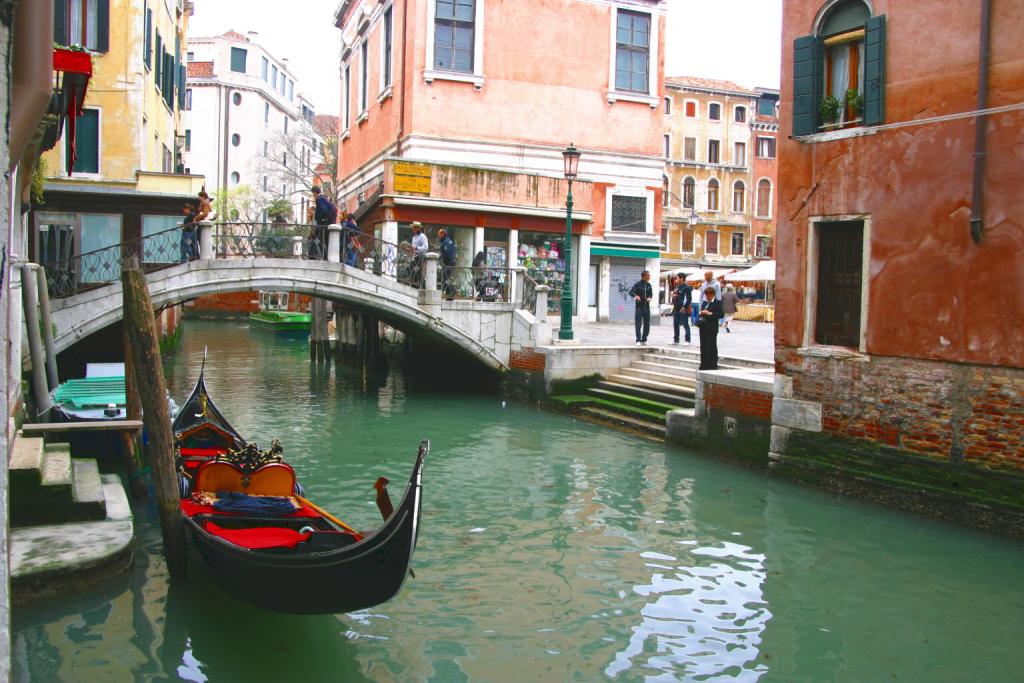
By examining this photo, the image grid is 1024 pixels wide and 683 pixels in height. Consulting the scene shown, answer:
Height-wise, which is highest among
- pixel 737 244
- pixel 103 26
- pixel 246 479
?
pixel 103 26

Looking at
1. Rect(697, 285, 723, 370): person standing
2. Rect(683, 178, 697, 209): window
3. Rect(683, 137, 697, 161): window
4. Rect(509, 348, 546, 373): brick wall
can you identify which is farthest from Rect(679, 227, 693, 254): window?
Rect(697, 285, 723, 370): person standing

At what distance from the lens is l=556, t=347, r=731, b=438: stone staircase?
10641 mm

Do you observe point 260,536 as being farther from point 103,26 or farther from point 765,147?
point 765,147

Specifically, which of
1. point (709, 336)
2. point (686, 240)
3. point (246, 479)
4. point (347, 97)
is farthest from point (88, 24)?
point (686, 240)

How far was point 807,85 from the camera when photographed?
7.96 meters

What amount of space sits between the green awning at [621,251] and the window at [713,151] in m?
20.7

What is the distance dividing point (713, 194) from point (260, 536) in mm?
33811

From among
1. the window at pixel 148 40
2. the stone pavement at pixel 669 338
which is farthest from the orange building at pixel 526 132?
the window at pixel 148 40

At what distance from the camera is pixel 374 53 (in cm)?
1862

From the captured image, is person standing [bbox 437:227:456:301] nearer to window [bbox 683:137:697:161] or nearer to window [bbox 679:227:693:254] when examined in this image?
window [bbox 679:227:693:254]

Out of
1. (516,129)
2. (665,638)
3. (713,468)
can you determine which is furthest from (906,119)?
(516,129)

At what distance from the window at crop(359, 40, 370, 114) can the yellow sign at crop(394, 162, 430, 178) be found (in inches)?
184

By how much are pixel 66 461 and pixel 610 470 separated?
4619 millimetres

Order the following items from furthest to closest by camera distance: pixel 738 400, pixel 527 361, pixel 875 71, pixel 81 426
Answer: pixel 527 361 → pixel 738 400 → pixel 875 71 → pixel 81 426
